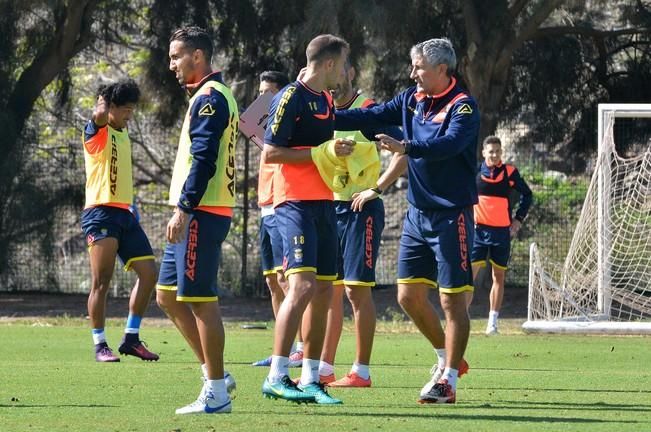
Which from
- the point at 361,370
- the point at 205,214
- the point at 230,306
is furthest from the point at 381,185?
the point at 230,306

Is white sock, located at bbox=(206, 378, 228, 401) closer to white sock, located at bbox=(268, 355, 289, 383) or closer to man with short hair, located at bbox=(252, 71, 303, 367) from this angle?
white sock, located at bbox=(268, 355, 289, 383)

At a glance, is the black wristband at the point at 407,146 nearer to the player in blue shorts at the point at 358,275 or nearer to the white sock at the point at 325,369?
the player in blue shorts at the point at 358,275

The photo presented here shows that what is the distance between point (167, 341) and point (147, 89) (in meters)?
7.29

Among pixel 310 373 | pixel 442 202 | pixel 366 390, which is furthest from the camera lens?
pixel 366 390

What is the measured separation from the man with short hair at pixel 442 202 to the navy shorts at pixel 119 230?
3.79 meters

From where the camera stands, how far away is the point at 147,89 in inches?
795

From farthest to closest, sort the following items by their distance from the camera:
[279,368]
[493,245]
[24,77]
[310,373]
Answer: [24,77] < [493,245] < [310,373] < [279,368]

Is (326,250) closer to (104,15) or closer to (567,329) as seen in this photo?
(567,329)

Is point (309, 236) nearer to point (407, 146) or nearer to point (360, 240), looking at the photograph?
point (407, 146)

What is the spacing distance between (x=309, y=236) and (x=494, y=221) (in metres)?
7.62

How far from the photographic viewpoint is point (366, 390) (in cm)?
885

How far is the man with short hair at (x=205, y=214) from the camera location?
23.8 feet

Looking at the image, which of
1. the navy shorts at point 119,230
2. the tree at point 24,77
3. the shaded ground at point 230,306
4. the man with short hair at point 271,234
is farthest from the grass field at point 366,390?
the tree at point 24,77

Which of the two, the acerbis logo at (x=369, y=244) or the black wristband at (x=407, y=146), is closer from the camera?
the black wristband at (x=407, y=146)
